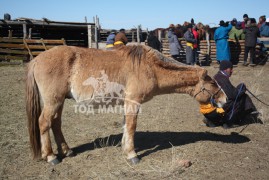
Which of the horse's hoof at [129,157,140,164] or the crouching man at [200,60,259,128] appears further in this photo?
the crouching man at [200,60,259,128]

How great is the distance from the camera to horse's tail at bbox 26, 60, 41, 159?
15.0ft

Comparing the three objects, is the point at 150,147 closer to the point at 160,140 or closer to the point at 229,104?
the point at 160,140

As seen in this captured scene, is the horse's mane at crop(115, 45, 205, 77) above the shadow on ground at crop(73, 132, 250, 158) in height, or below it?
above

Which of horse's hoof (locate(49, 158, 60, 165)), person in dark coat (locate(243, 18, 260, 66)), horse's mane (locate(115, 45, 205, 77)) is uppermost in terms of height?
person in dark coat (locate(243, 18, 260, 66))

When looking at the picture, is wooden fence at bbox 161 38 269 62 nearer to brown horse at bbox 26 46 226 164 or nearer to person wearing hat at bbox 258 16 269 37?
person wearing hat at bbox 258 16 269 37

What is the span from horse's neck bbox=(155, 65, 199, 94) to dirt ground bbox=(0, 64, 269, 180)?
1078 millimetres

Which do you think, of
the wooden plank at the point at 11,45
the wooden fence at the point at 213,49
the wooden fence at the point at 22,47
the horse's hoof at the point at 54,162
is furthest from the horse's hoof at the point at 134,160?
the wooden plank at the point at 11,45

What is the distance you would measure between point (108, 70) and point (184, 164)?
197 centimetres

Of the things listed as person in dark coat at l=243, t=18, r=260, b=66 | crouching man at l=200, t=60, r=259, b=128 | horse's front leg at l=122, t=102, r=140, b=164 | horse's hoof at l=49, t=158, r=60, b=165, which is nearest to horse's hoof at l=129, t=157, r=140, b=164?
horse's front leg at l=122, t=102, r=140, b=164

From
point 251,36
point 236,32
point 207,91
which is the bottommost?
point 207,91

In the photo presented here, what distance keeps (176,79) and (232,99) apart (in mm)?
1949

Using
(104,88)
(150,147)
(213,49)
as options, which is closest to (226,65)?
(150,147)

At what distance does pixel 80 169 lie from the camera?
4.50m

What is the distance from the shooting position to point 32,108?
182 inches
